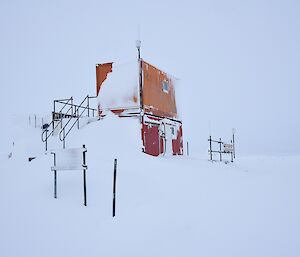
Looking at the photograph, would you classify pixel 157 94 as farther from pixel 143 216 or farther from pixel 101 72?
pixel 143 216

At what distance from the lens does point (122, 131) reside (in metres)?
15.9

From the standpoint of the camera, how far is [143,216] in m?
7.19

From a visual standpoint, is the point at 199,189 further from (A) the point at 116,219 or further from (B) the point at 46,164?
(B) the point at 46,164

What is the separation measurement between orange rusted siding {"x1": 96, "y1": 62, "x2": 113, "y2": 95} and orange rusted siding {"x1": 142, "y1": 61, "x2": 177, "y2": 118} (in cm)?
217

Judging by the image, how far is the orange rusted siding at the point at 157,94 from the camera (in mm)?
17297

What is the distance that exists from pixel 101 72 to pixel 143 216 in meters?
12.3

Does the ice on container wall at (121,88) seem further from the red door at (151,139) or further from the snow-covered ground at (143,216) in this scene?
the snow-covered ground at (143,216)

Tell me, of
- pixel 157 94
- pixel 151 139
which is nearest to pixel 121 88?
pixel 157 94

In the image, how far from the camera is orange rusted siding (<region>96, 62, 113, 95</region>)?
1798 centimetres

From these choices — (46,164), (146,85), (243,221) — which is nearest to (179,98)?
(146,85)

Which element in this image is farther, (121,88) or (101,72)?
(101,72)

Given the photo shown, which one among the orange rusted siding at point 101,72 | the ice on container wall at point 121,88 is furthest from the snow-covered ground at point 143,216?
the orange rusted siding at point 101,72

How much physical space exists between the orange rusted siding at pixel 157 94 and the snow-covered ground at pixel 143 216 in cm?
631

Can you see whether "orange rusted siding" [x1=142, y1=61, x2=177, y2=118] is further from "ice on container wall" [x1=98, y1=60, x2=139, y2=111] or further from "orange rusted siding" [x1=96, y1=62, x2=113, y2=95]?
"orange rusted siding" [x1=96, y1=62, x2=113, y2=95]
